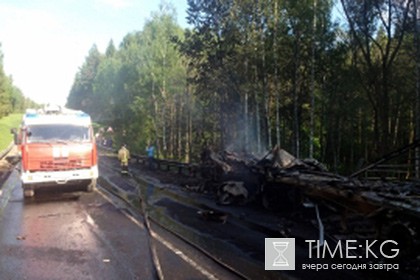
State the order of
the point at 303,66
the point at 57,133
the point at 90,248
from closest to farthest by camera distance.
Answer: the point at 90,248
the point at 57,133
the point at 303,66

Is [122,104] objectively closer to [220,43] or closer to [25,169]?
[220,43]

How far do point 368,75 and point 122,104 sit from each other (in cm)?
4317

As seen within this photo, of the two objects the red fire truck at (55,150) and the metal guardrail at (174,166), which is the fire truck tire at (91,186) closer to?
the red fire truck at (55,150)

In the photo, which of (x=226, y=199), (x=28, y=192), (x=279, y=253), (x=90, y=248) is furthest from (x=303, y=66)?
(x=90, y=248)

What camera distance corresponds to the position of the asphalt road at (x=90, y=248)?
6.09 meters

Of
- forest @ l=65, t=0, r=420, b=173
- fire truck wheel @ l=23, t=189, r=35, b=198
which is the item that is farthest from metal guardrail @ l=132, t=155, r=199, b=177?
fire truck wheel @ l=23, t=189, r=35, b=198

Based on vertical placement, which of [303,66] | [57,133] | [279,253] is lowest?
[279,253]

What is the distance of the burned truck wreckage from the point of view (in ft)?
21.6

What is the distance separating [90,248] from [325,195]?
457 centimetres

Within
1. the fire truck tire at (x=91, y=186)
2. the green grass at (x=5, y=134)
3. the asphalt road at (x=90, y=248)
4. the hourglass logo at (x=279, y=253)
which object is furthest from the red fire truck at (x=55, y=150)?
the green grass at (x=5, y=134)

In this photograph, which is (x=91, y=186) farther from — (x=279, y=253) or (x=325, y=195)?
(x=279, y=253)

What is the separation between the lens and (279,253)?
7.12 m

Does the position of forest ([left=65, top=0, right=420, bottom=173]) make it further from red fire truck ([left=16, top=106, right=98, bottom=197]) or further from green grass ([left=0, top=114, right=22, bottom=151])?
green grass ([left=0, top=114, right=22, bottom=151])

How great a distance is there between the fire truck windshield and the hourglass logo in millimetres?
7676
